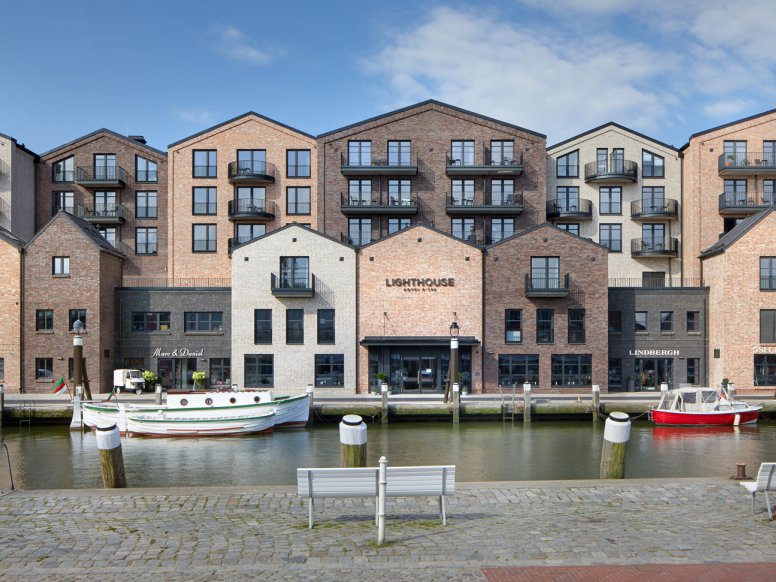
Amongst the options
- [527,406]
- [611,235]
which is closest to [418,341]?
Answer: [527,406]

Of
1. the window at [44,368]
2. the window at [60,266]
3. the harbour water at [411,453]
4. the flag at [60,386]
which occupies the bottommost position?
the harbour water at [411,453]

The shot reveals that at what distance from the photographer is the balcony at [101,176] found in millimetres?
50094

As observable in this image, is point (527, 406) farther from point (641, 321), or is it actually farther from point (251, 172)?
point (251, 172)

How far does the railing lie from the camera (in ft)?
155

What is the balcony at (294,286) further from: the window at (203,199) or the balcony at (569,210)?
the balcony at (569,210)

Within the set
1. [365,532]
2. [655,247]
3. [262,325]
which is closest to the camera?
[365,532]

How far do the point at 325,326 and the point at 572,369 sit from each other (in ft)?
45.2

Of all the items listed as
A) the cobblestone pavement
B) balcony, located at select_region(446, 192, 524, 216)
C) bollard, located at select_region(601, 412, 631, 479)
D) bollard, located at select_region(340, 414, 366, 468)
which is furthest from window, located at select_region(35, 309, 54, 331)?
bollard, located at select_region(601, 412, 631, 479)

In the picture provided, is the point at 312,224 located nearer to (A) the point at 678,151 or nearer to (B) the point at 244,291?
(B) the point at 244,291

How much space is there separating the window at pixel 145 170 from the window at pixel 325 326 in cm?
1860

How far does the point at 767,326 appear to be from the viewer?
132 ft

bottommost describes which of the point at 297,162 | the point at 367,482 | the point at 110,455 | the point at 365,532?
the point at 365,532

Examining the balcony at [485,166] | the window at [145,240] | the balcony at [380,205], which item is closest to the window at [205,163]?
the window at [145,240]

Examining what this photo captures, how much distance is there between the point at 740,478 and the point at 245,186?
4036 cm
